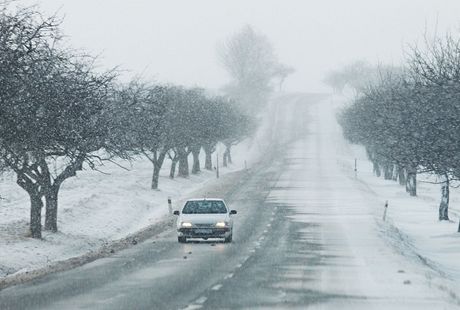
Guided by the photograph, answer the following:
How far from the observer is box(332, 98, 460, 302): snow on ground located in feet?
79.5

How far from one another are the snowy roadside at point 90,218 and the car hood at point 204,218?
2.33 m

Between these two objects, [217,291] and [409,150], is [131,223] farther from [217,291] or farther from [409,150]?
[217,291]

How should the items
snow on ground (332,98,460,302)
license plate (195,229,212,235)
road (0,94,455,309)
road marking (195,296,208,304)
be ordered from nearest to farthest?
road marking (195,296,208,304)
road (0,94,455,309)
snow on ground (332,98,460,302)
license plate (195,229,212,235)

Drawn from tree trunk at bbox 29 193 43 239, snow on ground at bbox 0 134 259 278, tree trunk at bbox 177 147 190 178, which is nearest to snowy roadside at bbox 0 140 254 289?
snow on ground at bbox 0 134 259 278

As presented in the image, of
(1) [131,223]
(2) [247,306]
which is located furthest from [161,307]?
(1) [131,223]

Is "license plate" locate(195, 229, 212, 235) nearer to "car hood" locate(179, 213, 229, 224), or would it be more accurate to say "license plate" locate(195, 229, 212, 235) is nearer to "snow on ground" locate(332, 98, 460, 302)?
"car hood" locate(179, 213, 229, 224)

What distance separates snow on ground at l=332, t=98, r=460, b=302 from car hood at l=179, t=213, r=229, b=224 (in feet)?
19.4

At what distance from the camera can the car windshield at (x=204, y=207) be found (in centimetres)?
3002

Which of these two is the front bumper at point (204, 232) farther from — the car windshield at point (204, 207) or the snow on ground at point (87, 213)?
the snow on ground at point (87, 213)

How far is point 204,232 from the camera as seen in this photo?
2833 cm

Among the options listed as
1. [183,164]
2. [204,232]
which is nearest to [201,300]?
[204,232]

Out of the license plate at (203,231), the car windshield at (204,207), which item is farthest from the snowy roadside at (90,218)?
the license plate at (203,231)

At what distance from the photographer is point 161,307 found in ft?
46.0

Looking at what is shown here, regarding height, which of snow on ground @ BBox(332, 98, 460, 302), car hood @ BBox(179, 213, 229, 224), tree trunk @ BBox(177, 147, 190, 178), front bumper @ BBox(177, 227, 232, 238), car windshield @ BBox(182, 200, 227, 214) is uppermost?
tree trunk @ BBox(177, 147, 190, 178)
